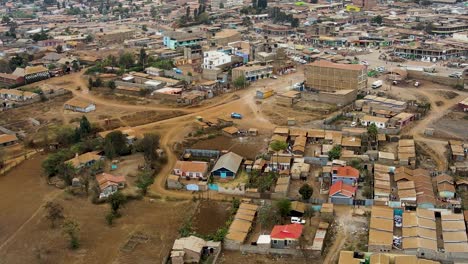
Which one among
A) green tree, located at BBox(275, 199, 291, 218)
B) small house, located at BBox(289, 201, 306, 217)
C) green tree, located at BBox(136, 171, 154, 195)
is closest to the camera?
green tree, located at BBox(275, 199, 291, 218)

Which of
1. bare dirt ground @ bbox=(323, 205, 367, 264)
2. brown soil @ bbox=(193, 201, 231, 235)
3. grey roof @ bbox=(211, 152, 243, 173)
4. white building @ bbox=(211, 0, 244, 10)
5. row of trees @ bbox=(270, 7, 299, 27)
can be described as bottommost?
brown soil @ bbox=(193, 201, 231, 235)

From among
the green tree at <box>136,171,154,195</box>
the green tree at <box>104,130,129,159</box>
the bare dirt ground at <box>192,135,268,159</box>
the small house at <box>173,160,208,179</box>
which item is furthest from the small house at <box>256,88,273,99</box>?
the green tree at <box>136,171,154,195</box>

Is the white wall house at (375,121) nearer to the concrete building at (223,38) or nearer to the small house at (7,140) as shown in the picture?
the small house at (7,140)

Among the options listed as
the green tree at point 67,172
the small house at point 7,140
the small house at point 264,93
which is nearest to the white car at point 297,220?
the green tree at point 67,172

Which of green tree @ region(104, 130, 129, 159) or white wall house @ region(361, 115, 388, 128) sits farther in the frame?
white wall house @ region(361, 115, 388, 128)

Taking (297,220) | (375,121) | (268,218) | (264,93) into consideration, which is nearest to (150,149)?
(268,218)

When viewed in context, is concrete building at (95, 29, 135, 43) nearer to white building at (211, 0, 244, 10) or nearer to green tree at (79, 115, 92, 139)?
white building at (211, 0, 244, 10)

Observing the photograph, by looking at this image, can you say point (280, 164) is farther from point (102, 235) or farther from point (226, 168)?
point (102, 235)
